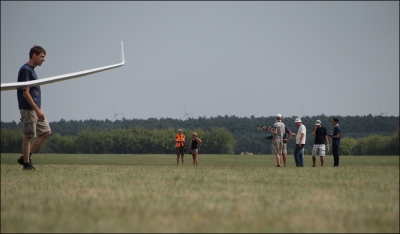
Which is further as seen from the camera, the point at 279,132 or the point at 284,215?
the point at 279,132

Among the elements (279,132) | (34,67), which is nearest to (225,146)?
(279,132)

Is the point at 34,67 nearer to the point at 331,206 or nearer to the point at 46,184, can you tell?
the point at 46,184

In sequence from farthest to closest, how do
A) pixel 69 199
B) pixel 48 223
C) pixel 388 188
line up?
pixel 388 188 < pixel 69 199 < pixel 48 223

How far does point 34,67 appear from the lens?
13.7 m

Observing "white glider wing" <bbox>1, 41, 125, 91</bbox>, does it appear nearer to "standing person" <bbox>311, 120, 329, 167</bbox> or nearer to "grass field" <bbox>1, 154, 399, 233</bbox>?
"grass field" <bbox>1, 154, 399, 233</bbox>

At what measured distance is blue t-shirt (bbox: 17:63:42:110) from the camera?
13.2 m

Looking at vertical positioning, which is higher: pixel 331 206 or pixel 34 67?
pixel 34 67

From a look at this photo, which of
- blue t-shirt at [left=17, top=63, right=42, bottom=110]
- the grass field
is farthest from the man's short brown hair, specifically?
the grass field

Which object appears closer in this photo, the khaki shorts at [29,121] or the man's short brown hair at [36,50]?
the khaki shorts at [29,121]

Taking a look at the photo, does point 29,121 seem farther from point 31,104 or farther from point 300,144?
point 300,144

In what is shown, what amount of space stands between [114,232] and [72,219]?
806 mm

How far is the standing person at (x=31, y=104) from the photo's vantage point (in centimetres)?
1317

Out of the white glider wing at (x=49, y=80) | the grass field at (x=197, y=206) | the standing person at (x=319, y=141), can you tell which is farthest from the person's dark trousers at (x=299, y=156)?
the grass field at (x=197, y=206)

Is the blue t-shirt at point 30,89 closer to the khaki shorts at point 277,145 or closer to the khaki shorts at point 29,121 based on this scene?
the khaki shorts at point 29,121
